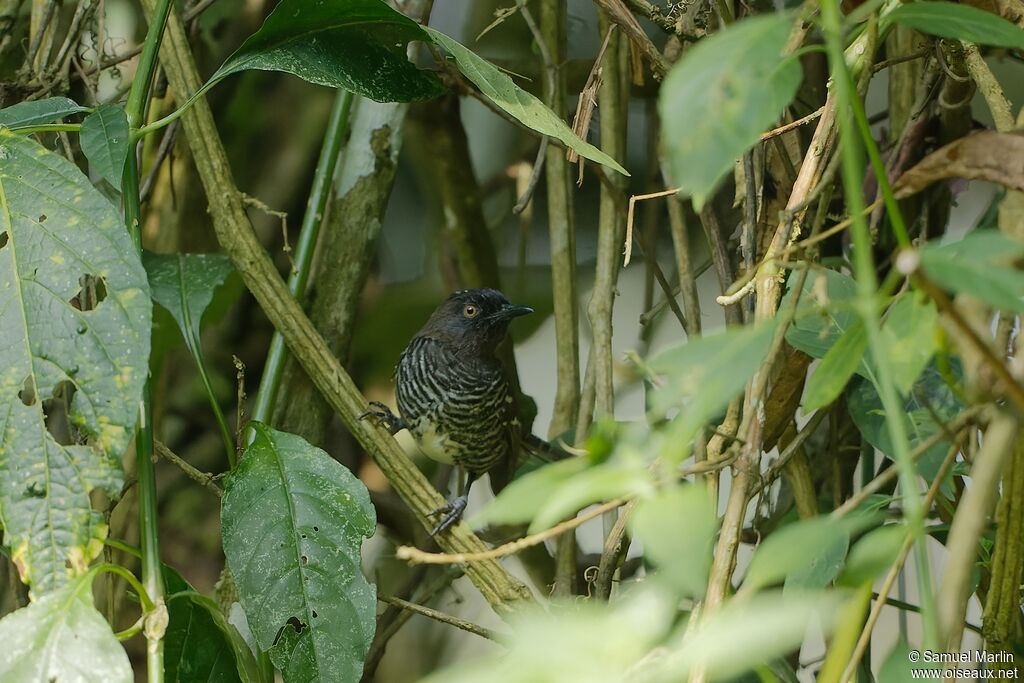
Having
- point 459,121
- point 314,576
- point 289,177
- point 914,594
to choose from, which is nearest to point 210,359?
point 289,177

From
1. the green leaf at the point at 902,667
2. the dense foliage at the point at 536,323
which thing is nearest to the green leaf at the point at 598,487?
the dense foliage at the point at 536,323

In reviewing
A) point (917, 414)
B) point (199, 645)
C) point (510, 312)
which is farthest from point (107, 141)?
point (510, 312)

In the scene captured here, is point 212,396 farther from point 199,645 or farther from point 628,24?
point 628,24

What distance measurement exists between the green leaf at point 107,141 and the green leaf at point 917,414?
113 centimetres

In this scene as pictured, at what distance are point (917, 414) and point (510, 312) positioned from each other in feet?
4.59

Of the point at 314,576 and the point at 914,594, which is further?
the point at 914,594

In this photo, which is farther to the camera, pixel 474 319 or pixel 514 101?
pixel 474 319

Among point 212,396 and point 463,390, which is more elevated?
point 212,396

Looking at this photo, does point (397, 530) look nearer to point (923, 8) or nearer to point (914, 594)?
point (914, 594)

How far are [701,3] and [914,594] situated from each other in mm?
1660

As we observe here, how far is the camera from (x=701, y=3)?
1.77 metres

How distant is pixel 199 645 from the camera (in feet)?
5.08

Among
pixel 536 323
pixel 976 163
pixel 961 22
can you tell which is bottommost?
pixel 536 323

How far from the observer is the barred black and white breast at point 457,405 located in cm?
285
